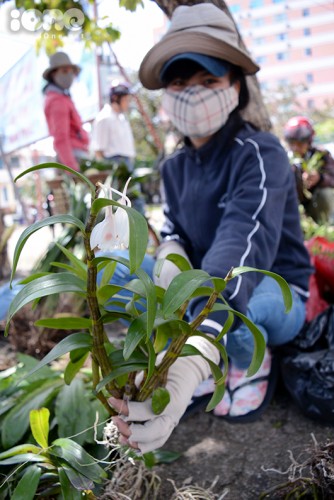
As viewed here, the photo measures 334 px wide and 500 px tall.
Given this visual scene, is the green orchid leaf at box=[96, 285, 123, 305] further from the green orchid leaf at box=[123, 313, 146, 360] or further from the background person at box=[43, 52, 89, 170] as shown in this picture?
the background person at box=[43, 52, 89, 170]

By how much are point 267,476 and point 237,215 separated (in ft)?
2.15

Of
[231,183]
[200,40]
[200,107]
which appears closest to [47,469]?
[231,183]

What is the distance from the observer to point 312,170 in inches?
138

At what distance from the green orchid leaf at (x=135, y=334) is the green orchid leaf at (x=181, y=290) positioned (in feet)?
0.26

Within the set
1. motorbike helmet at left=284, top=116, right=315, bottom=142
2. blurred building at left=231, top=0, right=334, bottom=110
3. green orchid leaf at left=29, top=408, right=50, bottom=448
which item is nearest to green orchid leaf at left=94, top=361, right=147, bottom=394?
green orchid leaf at left=29, top=408, right=50, bottom=448

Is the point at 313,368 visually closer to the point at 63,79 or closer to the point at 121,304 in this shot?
the point at 121,304

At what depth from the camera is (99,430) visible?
1.23m

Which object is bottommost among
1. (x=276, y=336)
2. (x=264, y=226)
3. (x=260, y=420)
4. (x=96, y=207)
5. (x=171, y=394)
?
(x=260, y=420)

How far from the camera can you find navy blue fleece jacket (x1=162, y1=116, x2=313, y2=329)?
1.29 m

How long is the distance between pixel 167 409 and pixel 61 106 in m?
2.94

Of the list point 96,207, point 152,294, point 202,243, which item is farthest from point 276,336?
point 96,207

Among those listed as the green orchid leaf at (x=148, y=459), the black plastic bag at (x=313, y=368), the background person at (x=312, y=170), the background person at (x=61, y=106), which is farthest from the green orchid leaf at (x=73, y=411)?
the background person at (x=312, y=170)

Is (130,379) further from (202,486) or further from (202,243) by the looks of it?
(202,243)

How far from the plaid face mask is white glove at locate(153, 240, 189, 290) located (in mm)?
381
